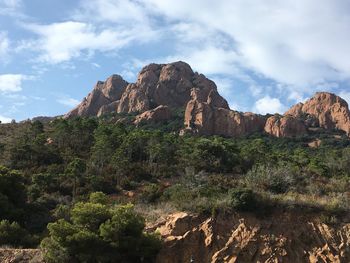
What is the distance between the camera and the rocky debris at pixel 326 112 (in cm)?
10562

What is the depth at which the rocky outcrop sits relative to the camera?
91.1m

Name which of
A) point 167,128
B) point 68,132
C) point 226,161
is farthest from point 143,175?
point 167,128

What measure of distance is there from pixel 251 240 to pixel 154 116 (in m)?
77.1

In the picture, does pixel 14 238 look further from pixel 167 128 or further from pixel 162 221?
pixel 167 128

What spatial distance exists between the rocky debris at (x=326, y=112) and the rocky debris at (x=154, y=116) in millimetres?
31464

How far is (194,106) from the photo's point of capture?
96188 mm

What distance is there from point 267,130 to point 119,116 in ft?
102

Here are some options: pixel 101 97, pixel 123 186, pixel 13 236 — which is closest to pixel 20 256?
pixel 13 236

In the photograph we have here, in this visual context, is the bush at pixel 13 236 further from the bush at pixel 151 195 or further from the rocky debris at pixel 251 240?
the bush at pixel 151 195

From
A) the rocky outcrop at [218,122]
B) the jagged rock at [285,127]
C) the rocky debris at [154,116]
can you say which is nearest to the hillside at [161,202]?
the rocky debris at [154,116]

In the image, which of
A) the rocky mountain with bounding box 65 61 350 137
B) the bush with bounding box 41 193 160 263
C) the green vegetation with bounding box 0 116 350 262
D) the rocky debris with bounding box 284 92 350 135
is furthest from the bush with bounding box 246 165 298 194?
the rocky debris with bounding box 284 92 350 135

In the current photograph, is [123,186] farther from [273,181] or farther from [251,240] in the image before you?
[251,240]

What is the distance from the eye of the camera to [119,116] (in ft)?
330

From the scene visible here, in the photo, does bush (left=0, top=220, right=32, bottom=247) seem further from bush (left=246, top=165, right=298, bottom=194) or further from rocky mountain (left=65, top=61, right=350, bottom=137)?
rocky mountain (left=65, top=61, right=350, bottom=137)
